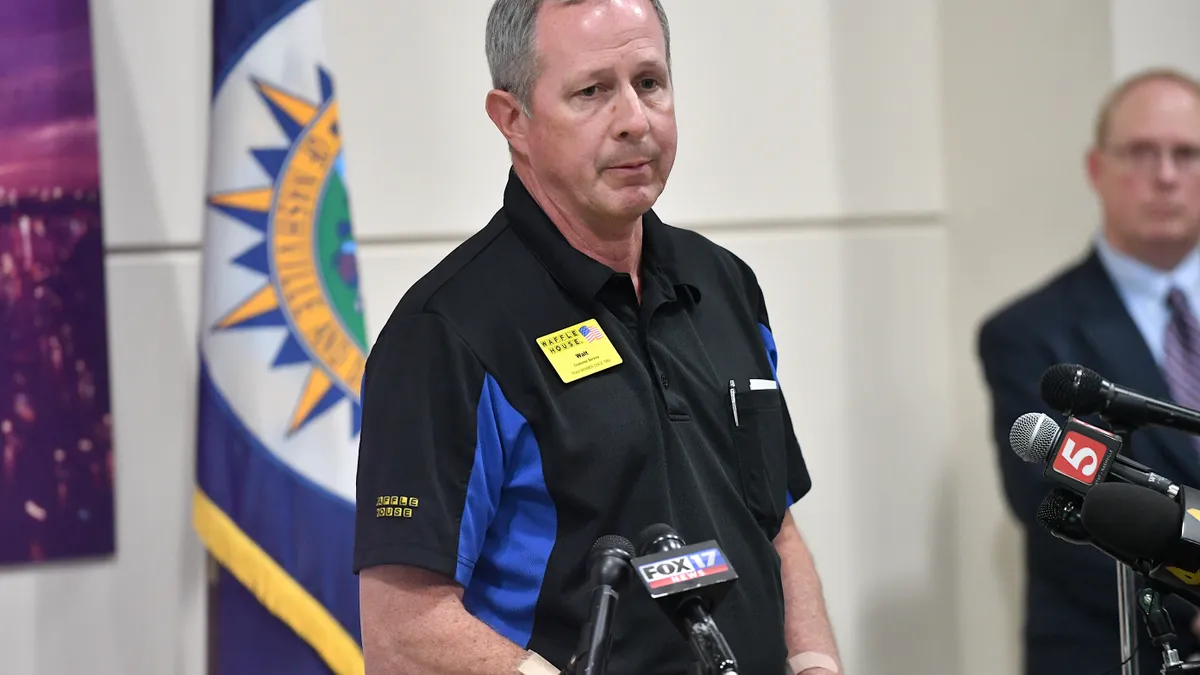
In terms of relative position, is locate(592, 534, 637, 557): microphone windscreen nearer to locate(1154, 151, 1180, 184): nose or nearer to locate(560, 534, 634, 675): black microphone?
locate(560, 534, 634, 675): black microphone

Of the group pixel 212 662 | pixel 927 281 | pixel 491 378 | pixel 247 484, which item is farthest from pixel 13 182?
pixel 927 281

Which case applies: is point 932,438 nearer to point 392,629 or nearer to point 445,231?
point 445,231

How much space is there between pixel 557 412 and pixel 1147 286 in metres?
1.89

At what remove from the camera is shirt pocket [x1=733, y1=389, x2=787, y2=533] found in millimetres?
1594

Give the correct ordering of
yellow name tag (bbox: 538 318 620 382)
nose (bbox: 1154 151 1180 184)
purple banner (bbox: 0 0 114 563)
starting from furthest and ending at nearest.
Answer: nose (bbox: 1154 151 1180 184) < purple banner (bbox: 0 0 114 563) < yellow name tag (bbox: 538 318 620 382)

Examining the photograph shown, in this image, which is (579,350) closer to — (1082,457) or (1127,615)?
(1082,457)

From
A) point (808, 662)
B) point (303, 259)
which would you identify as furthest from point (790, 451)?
point (303, 259)

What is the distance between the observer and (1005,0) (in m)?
3.22

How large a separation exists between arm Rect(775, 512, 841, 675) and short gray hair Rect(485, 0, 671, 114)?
67cm

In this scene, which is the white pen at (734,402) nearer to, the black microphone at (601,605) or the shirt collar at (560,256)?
the shirt collar at (560,256)

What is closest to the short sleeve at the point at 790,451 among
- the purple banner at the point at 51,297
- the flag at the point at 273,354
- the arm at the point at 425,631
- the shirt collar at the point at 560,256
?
the shirt collar at the point at 560,256

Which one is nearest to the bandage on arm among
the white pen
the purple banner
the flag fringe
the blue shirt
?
the white pen

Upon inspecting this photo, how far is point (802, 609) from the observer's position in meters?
1.66

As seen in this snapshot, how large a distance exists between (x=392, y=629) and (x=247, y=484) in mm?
914
